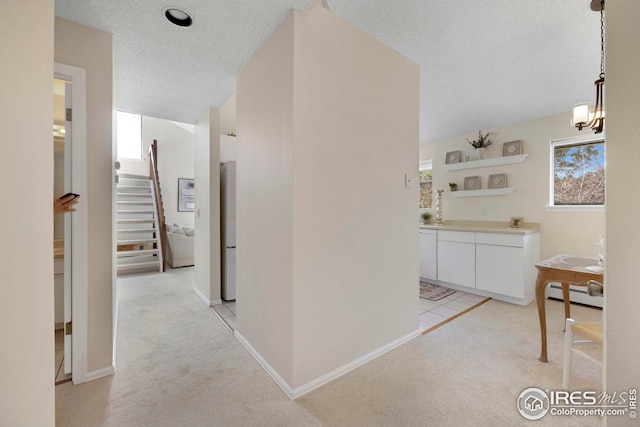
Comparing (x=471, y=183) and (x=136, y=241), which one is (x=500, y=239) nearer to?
(x=471, y=183)

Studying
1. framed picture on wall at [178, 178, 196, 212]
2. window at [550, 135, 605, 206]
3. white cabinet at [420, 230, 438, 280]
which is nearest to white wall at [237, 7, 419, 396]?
white cabinet at [420, 230, 438, 280]

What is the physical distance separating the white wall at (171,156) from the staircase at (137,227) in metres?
0.64

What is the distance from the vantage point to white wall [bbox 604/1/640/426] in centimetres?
78

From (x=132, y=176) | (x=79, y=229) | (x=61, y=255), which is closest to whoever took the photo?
(x=79, y=229)

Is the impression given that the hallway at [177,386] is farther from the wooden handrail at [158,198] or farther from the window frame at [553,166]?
the window frame at [553,166]

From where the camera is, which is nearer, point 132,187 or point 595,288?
point 595,288

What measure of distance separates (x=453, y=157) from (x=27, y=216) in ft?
16.2

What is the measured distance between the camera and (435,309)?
3059 millimetres

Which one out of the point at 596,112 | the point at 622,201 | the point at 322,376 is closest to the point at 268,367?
the point at 322,376

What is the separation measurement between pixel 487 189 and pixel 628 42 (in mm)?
3631

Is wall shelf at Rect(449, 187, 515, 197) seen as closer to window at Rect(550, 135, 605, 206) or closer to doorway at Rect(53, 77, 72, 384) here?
window at Rect(550, 135, 605, 206)

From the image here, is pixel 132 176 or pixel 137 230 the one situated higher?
pixel 132 176

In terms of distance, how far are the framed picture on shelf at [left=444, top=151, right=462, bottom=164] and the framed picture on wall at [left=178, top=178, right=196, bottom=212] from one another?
242 inches

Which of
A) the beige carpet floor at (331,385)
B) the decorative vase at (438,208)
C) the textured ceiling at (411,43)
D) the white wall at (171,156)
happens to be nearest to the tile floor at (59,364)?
the beige carpet floor at (331,385)
